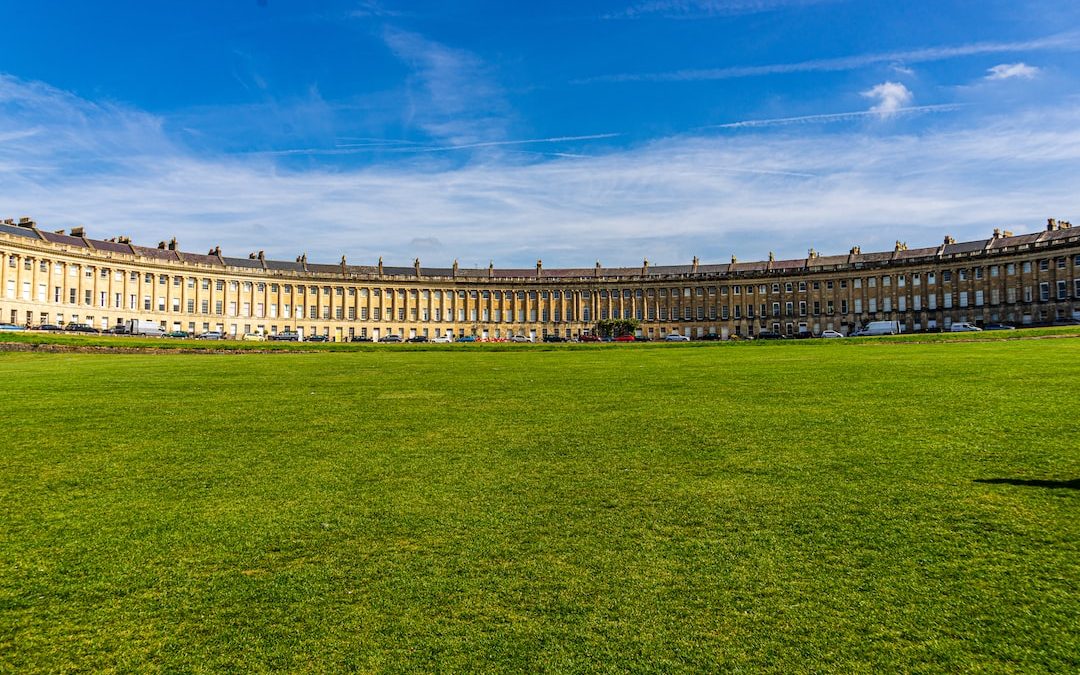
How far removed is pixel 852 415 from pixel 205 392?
14541 mm

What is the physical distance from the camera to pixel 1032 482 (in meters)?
6.99

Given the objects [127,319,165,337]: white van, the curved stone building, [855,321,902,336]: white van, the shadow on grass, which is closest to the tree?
the curved stone building

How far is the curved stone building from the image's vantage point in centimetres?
→ 9144

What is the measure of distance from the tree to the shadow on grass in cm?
10782

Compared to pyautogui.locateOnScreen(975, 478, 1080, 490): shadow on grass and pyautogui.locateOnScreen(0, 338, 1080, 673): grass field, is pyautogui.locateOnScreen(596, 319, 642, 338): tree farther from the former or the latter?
pyautogui.locateOnScreen(975, 478, 1080, 490): shadow on grass

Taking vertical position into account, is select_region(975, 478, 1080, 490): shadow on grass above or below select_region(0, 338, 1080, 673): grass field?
above

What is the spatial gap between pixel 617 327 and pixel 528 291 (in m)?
27.3

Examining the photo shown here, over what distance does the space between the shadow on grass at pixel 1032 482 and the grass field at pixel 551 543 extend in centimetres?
4

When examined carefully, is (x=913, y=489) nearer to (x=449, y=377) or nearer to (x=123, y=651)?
(x=123, y=651)

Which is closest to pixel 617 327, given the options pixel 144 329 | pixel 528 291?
pixel 528 291

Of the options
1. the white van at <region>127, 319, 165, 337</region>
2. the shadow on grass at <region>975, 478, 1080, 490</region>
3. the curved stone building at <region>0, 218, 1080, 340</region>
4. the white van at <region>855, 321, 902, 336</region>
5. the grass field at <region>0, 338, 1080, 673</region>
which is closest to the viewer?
the grass field at <region>0, 338, 1080, 673</region>

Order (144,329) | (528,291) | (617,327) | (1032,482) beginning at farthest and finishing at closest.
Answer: (528,291) < (617,327) < (144,329) < (1032,482)

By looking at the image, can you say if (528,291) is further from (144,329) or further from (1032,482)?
(1032,482)

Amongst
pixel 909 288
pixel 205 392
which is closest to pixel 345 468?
pixel 205 392
